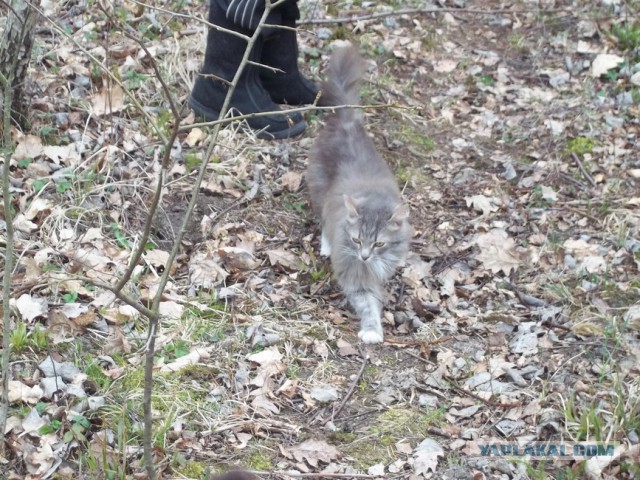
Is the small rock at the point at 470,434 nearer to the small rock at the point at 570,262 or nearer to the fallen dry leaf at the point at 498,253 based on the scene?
the fallen dry leaf at the point at 498,253

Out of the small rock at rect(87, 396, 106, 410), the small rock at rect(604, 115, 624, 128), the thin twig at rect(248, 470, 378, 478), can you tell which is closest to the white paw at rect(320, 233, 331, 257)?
the thin twig at rect(248, 470, 378, 478)

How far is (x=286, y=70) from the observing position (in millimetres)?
6719

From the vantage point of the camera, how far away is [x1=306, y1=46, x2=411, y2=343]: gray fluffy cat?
5453mm

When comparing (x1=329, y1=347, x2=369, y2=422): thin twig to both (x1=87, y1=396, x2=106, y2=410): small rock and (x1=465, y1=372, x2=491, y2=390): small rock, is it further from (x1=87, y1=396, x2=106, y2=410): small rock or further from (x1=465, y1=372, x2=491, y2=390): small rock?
(x1=87, y1=396, x2=106, y2=410): small rock

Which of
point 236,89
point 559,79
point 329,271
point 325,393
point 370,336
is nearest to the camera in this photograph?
point 325,393

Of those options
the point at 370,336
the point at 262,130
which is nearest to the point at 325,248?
the point at 370,336

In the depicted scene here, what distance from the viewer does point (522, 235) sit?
6.18m

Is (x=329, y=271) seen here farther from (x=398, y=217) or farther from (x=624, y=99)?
(x=624, y=99)

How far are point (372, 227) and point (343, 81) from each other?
1320 millimetres

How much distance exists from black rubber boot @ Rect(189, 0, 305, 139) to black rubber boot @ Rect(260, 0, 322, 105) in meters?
0.15

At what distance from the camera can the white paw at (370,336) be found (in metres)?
5.07

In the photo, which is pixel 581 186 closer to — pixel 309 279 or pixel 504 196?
pixel 504 196

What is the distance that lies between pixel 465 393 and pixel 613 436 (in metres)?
0.85

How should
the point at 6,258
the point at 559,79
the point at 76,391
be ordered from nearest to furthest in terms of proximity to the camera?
the point at 6,258, the point at 76,391, the point at 559,79
